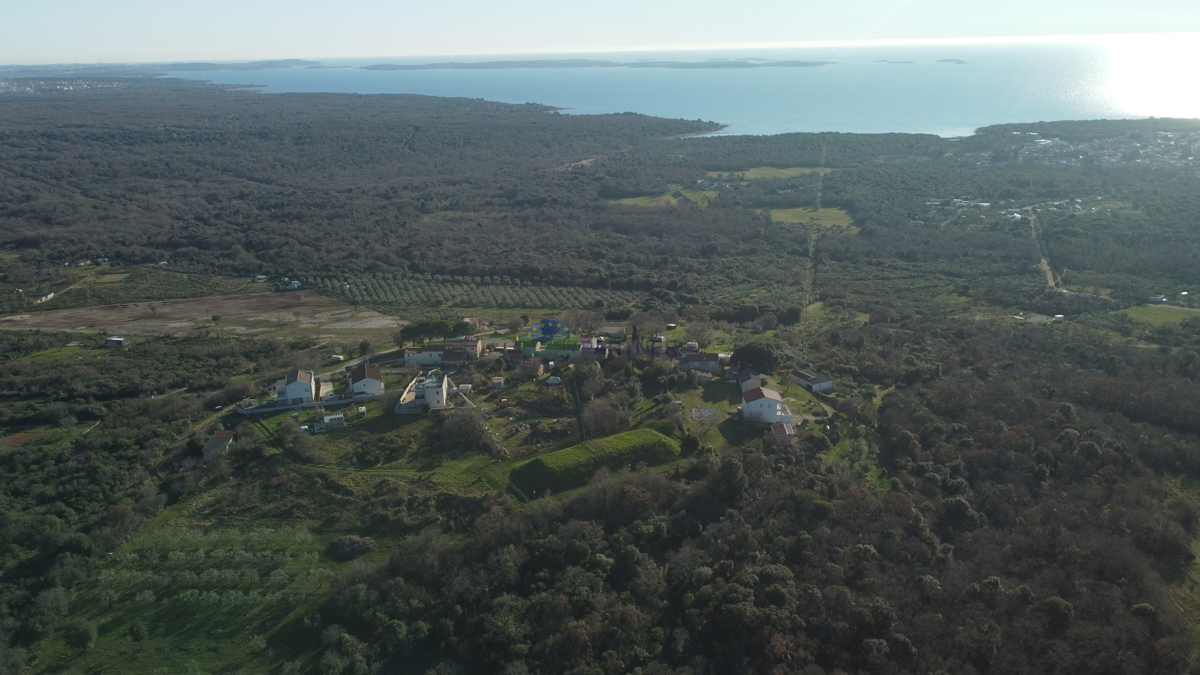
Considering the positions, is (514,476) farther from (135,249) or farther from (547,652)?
(135,249)

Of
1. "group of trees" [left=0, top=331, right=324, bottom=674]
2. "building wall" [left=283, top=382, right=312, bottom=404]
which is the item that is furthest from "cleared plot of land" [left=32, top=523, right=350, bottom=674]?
"building wall" [left=283, top=382, right=312, bottom=404]

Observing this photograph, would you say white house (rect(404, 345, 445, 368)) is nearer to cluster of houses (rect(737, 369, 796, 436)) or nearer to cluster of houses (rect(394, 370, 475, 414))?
cluster of houses (rect(394, 370, 475, 414))

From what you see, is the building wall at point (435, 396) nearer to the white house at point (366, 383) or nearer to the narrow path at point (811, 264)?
the white house at point (366, 383)

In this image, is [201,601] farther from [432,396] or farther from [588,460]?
[588,460]

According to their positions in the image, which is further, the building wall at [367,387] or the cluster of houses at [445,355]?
the cluster of houses at [445,355]

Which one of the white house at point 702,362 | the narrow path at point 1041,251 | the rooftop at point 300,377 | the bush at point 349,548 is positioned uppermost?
the narrow path at point 1041,251

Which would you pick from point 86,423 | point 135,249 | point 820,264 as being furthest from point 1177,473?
point 135,249

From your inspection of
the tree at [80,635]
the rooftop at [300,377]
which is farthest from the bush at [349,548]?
the rooftop at [300,377]

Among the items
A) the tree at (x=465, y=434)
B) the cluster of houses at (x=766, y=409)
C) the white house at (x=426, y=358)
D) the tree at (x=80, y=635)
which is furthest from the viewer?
the white house at (x=426, y=358)
